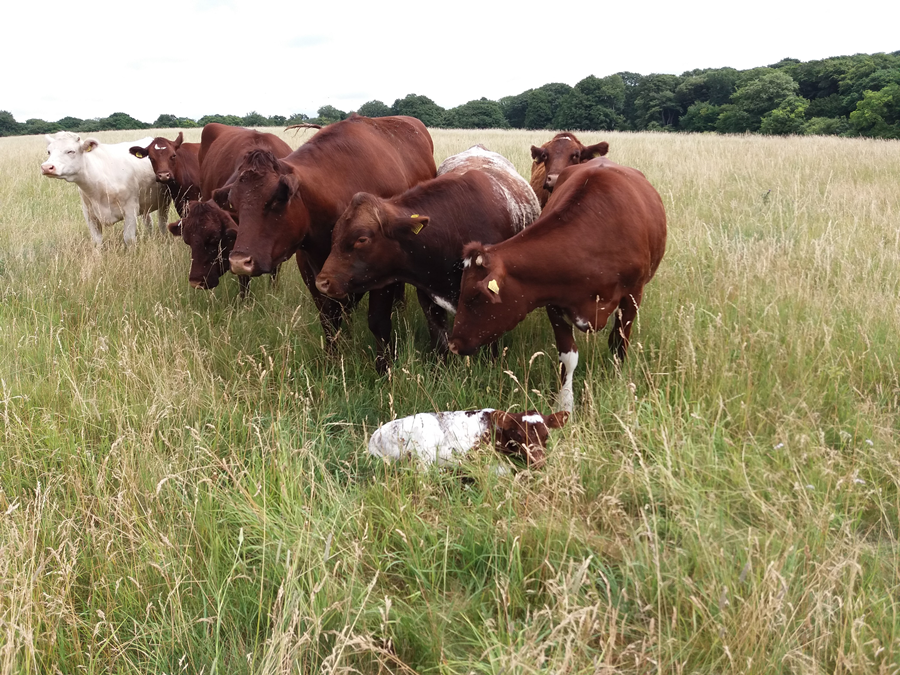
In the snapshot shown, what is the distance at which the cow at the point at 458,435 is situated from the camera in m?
3.13

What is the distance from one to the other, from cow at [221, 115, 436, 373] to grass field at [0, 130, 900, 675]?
1.61 ft

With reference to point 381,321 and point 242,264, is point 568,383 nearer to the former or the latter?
point 381,321

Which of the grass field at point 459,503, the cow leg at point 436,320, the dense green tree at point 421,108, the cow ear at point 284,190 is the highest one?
the dense green tree at point 421,108

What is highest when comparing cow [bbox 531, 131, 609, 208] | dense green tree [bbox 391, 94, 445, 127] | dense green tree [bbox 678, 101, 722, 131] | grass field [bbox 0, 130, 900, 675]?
dense green tree [bbox 391, 94, 445, 127]

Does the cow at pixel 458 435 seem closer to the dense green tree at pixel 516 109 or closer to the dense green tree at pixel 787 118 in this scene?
the dense green tree at pixel 787 118

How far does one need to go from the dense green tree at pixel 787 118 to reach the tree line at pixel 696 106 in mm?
77

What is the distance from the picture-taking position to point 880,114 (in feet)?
127

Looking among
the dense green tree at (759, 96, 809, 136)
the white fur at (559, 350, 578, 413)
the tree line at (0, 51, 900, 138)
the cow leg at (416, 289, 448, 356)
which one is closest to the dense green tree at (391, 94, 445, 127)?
the tree line at (0, 51, 900, 138)

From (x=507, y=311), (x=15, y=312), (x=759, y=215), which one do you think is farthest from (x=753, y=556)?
(x=759, y=215)

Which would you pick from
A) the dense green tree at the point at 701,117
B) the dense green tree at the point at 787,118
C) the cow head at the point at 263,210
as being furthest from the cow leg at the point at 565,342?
the dense green tree at the point at 701,117

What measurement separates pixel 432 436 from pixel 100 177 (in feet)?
Answer: 23.2

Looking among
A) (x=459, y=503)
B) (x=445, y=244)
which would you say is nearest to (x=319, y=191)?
(x=445, y=244)

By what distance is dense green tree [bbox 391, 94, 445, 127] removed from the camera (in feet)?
162

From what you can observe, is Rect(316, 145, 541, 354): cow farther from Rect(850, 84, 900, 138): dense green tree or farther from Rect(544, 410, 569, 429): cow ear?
Rect(850, 84, 900, 138): dense green tree
